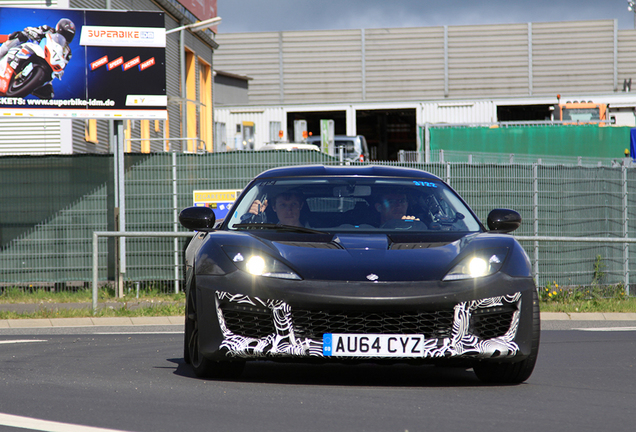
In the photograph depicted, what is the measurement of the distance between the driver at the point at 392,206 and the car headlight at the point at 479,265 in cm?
96

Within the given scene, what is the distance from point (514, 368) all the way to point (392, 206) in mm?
1429

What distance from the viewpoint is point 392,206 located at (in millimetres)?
6703

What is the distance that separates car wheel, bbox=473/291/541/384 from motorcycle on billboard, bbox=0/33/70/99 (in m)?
11.5

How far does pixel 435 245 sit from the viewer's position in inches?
231

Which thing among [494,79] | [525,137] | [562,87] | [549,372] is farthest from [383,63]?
[549,372]

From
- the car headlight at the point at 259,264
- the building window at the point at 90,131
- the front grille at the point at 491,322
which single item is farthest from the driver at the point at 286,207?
the building window at the point at 90,131

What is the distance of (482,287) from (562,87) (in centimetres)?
5402

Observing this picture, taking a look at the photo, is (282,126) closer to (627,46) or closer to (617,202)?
(627,46)

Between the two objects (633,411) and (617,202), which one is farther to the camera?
(617,202)

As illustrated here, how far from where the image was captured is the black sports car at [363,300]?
17.7ft

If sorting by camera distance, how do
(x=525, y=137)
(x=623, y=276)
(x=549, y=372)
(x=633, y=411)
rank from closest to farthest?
(x=633, y=411)
(x=549, y=372)
(x=623, y=276)
(x=525, y=137)

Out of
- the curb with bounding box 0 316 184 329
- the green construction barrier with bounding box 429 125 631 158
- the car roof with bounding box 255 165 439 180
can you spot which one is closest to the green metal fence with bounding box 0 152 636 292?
the curb with bounding box 0 316 184 329

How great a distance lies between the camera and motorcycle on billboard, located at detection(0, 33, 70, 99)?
15.7m

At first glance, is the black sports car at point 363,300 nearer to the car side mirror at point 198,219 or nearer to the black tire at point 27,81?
the car side mirror at point 198,219
